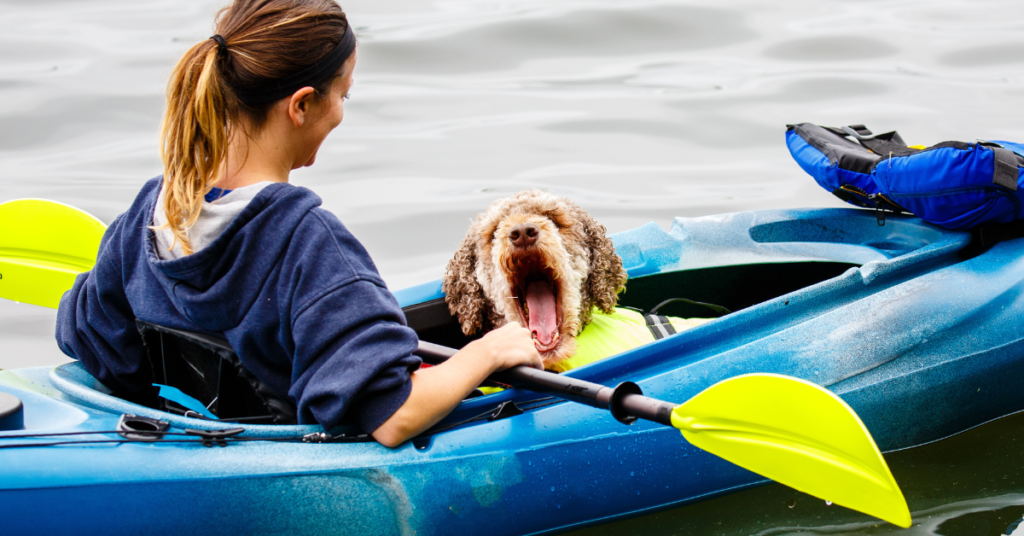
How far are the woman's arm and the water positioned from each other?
2450 millimetres

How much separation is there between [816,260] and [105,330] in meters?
2.37

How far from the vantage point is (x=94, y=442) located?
2.04 m

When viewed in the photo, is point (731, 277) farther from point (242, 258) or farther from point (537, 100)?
point (537, 100)

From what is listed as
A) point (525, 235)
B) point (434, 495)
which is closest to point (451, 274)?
point (525, 235)

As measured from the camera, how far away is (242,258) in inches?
72.8

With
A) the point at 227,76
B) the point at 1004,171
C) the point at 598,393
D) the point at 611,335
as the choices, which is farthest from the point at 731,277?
the point at 227,76

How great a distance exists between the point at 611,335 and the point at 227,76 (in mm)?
1363

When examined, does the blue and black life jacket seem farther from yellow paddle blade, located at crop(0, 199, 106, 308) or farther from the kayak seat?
yellow paddle blade, located at crop(0, 199, 106, 308)

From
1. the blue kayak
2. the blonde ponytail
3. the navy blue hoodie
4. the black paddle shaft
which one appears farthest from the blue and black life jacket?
the blonde ponytail

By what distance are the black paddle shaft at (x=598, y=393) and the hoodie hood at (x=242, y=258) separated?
2.01 feet

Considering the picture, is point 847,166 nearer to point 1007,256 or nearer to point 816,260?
point 816,260

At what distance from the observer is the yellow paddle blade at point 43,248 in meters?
2.99

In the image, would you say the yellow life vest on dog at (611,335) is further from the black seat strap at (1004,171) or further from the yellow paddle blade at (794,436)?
the black seat strap at (1004,171)

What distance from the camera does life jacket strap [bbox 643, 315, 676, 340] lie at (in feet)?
8.85
